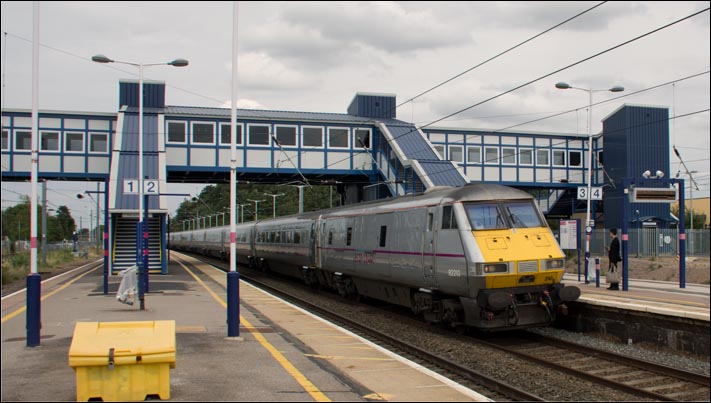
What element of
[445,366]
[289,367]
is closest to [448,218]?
[445,366]

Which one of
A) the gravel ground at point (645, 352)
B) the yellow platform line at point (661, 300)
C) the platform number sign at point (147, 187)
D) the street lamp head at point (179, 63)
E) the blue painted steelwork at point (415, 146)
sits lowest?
the gravel ground at point (645, 352)

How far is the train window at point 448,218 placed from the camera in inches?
516

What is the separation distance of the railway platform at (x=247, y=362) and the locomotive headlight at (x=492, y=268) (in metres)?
2.59

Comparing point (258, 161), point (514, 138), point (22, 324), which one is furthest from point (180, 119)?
point (22, 324)

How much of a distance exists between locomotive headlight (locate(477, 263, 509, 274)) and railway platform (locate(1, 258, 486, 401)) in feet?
8.51

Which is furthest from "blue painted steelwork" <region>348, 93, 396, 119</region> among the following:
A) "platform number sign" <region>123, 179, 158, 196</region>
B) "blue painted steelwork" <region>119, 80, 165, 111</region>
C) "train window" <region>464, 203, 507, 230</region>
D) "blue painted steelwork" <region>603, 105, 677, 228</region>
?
"train window" <region>464, 203, 507, 230</region>

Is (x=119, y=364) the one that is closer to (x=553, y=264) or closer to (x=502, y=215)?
(x=502, y=215)

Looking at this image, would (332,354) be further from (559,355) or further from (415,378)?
(559,355)

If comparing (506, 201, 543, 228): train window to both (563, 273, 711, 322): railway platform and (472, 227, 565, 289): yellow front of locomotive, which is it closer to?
(472, 227, 565, 289): yellow front of locomotive

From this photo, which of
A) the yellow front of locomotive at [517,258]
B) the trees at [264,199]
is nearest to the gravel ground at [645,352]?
the yellow front of locomotive at [517,258]

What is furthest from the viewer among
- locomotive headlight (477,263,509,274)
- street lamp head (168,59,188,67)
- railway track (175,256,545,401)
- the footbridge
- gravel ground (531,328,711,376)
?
the footbridge

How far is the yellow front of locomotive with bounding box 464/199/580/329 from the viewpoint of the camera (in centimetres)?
1214

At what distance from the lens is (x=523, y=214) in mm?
13289

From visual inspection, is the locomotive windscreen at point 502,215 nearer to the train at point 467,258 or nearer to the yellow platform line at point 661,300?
the train at point 467,258
